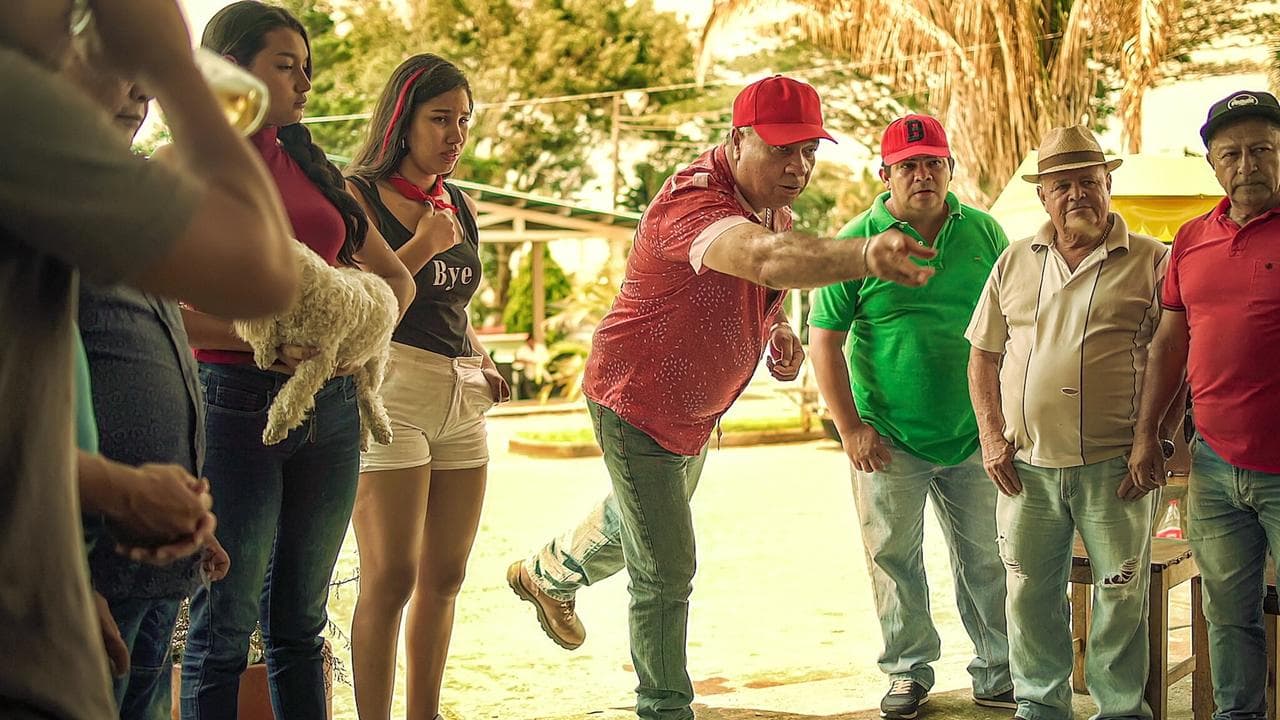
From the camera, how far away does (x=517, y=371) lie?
74.0 feet

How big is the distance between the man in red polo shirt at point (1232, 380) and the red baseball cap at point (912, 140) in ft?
3.12

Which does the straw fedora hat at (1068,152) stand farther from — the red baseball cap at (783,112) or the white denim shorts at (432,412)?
the white denim shorts at (432,412)

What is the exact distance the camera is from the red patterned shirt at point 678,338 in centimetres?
369

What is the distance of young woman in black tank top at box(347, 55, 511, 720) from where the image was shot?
3.54m

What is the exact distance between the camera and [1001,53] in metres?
14.7

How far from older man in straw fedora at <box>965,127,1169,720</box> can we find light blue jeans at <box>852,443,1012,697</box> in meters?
0.40

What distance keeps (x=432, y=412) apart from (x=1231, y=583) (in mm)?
2412

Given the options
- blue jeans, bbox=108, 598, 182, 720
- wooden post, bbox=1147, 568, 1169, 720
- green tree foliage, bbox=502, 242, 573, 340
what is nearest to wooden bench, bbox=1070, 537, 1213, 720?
wooden post, bbox=1147, 568, 1169, 720

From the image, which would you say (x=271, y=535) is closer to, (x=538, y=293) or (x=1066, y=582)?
(x=1066, y=582)

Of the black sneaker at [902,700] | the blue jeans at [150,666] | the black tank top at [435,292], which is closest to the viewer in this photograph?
the blue jeans at [150,666]

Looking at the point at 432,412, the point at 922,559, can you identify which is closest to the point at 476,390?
the point at 432,412

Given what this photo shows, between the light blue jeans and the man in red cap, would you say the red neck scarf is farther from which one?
the light blue jeans

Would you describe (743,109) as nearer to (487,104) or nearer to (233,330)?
(233,330)

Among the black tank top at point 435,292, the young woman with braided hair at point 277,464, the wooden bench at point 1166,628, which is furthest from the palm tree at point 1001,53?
the young woman with braided hair at point 277,464
